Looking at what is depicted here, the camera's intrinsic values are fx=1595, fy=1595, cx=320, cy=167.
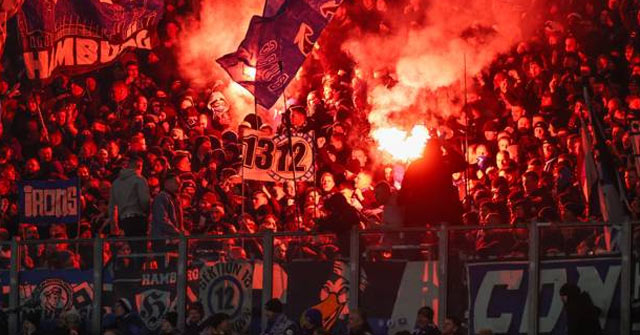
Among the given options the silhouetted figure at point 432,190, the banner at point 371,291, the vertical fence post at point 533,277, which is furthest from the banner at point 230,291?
the vertical fence post at point 533,277

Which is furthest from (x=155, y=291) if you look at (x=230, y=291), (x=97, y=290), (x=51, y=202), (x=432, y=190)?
(x=432, y=190)

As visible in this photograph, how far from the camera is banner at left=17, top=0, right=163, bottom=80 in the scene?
23594mm

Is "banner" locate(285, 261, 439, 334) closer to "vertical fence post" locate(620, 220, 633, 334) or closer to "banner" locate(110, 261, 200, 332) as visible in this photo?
"banner" locate(110, 261, 200, 332)

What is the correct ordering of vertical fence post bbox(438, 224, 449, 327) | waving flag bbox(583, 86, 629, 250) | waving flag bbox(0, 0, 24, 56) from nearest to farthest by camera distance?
vertical fence post bbox(438, 224, 449, 327), waving flag bbox(583, 86, 629, 250), waving flag bbox(0, 0, 24, 56)

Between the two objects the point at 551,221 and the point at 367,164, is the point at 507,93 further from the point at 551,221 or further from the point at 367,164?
the point at 551,221

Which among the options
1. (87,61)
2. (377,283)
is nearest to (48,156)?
(87,61)

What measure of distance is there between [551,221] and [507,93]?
196 inches

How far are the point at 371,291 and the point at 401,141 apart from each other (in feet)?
18.2

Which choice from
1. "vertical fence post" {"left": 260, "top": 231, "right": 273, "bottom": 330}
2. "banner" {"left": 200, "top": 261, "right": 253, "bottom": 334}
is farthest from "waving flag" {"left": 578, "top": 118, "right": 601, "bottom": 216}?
"banner" {"left": 200, "top": 261, "right": 253, "bottom": 334}

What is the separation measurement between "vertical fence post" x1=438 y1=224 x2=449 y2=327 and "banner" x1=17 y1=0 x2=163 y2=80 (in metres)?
10.1

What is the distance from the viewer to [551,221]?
1449 cm

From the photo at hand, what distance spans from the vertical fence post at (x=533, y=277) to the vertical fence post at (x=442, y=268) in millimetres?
799

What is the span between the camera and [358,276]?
15.2m

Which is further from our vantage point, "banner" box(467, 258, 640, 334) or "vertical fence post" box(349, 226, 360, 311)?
"vertical fence post" box(349, 226, 360, 311)
